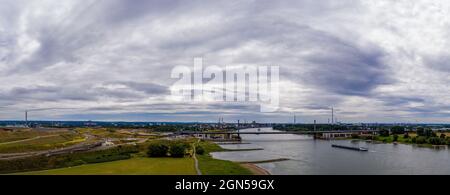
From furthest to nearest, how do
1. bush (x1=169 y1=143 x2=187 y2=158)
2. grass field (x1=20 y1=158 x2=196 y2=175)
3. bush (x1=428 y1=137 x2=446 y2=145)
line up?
bush (x1=428 y1=137 x2=446 y2=145) < bush (x1=169 y1=143 x2=187 y2=158) < grass field (x1=20 y1=158 x2=196 y2=175)

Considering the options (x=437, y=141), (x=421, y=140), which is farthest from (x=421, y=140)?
(x=437, y=141)

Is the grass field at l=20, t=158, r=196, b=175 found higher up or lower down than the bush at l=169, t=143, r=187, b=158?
lower down

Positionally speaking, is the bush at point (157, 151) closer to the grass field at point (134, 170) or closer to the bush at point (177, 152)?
the bush at point (177, 152)

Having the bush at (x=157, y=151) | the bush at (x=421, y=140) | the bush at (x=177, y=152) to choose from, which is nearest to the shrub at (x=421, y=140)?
the bush at (x=421, y=140)

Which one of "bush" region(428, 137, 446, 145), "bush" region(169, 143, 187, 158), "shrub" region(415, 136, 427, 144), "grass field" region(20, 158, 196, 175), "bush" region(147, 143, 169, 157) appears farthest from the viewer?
"shrub" region(415, 136, 427, 144)

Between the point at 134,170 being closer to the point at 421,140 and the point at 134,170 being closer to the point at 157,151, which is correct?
the point at 157,151

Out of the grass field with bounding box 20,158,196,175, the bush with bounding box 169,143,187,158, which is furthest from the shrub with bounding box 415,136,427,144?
the grass field with bounding box 20,158,196,175

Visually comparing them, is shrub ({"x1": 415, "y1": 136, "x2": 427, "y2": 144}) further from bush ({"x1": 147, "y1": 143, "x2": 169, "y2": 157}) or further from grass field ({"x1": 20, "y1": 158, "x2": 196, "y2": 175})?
grass field ({"x1": 20, "y1": 158, "x2": 196, "y2": 175})

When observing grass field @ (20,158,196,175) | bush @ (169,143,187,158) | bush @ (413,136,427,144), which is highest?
bush @ (169,143,187,158)

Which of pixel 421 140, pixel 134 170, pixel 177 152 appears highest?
pixel 177 152

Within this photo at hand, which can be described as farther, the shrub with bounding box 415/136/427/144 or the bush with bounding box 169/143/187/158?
the shrub with bounding box 415/136/427/144
